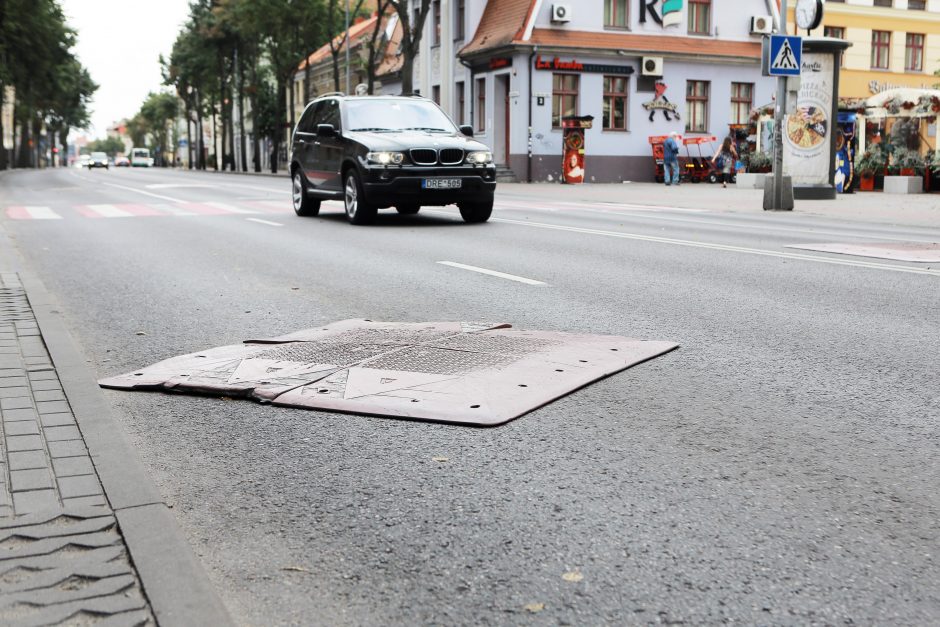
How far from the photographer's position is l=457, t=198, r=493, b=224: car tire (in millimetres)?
15977

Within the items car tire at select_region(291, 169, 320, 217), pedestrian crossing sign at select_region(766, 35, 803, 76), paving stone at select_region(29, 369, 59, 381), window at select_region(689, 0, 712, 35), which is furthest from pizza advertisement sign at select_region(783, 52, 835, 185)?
window at select_region(689, 0, 712, 35)

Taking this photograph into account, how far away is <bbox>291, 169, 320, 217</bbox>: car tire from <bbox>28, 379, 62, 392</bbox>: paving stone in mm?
12568

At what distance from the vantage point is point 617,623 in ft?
8.48

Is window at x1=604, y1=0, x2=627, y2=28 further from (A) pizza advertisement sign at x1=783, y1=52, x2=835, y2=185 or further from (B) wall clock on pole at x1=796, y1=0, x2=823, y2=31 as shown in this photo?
(B) wall clock on pole at x1=796, y1=0, x2=823, y2=31

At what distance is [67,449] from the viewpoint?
13.2ft

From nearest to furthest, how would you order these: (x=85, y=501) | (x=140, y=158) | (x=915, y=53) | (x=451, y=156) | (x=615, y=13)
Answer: (x=85, y=501)
(x=451, y=156)
(x=615, y=13)
(x=915, y=53)
(x=140, y=158)

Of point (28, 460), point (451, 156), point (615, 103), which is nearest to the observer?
point (28, 460)

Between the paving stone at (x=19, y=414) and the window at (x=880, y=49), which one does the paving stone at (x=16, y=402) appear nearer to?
the paving stone at (x=19, y=414)

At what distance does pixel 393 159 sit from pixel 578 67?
87.9 ft

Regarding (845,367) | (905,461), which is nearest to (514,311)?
(845,367)

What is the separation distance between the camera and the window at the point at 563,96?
4062cm

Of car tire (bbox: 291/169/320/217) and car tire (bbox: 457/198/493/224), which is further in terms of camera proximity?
car tire (bbox: 291/169/320/217)

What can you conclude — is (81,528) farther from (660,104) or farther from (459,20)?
(459,20)

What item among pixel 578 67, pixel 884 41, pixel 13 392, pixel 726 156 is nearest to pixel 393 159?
pixel 13 392
